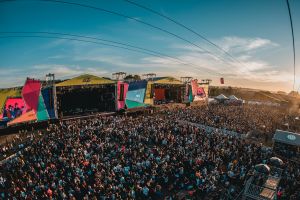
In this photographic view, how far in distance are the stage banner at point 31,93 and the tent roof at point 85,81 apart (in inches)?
87.8

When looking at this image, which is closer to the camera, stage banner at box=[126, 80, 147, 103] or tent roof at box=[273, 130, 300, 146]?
tent roof at box=[273, 130, 300, 146]

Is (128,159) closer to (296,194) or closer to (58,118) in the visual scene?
(296,194)

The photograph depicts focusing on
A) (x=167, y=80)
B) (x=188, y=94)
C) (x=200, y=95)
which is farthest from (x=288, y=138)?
(x=200, y=95)

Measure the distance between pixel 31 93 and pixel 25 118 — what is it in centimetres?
278

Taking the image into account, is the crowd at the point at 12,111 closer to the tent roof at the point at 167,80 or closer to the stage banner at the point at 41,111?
the stage banner at the point at 41,111

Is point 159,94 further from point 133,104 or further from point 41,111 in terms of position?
point 41,111

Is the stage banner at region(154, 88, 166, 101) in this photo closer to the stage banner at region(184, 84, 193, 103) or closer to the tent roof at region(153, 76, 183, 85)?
the stage banner at region(184, 84, 193, 103)

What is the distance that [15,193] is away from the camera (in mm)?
12422

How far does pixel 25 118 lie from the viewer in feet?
69.2

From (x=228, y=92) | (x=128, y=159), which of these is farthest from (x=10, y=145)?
(x=228, y=92)

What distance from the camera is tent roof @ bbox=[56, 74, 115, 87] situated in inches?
958

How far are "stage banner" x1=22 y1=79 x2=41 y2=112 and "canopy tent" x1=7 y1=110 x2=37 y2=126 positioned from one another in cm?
48

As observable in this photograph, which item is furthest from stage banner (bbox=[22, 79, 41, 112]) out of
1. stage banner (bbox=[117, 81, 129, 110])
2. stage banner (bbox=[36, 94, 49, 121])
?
stage banner (bbox=[117, 81, 129, 110])

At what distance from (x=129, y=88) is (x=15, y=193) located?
19.8 metres
